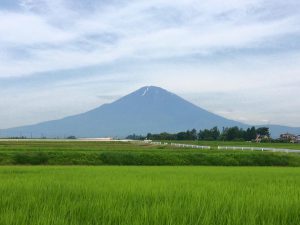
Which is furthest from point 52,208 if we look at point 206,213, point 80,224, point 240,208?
point 240,208

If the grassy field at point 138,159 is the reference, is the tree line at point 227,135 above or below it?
above

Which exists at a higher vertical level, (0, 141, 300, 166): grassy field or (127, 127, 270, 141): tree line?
(127, 127, 270, 141): tree line

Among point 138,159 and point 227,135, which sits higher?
point 227,135

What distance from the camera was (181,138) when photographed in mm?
98188

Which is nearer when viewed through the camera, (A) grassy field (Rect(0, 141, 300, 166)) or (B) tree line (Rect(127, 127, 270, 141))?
(A) grassy field (Rect(0, 141, 300, 166))

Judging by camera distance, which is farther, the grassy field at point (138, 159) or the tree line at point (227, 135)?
the tree line at point (227, 135)

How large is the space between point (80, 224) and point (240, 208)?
1.75m

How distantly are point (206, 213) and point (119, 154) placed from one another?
23.1m

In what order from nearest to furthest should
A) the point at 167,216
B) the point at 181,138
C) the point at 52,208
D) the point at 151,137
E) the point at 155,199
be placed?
the point at 167,216
the point at 52,208
the point at 155,199
the point at 181,138
the point at 151,137

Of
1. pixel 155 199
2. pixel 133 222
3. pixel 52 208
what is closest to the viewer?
pixel 133 222

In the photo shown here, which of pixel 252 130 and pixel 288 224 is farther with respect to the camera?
pixel 252 130

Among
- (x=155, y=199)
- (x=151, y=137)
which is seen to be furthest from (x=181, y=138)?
(x=155, y=199)

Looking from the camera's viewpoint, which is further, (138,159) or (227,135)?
(227,135)

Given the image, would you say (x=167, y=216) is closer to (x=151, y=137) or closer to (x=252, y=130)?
(x=252, y=130)
